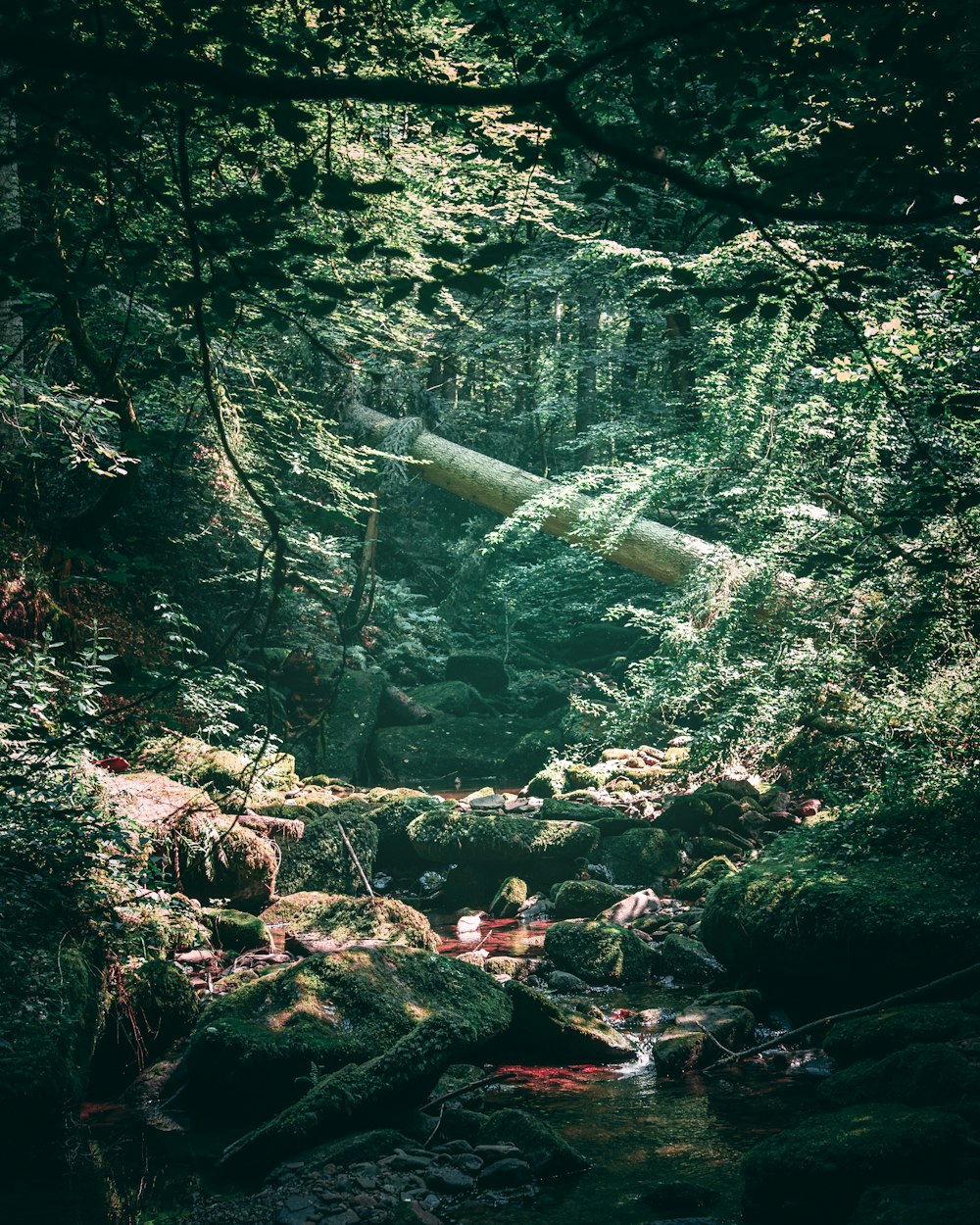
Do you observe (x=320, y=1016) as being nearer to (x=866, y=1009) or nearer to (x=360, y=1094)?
(x=360, y=1094)

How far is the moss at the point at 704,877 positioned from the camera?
867cm

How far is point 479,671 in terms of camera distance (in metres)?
17.6

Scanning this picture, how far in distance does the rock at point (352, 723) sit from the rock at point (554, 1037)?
27.3ft

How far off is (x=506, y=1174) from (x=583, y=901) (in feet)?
15.0

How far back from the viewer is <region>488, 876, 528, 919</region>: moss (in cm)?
875

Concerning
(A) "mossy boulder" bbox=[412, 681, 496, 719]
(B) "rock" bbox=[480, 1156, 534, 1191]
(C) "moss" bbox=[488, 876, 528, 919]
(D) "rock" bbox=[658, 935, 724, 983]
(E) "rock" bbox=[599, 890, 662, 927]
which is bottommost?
(A) "mossy boulder" bbox=[412, 681, 496, 719]

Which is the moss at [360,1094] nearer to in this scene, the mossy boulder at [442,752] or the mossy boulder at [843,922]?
the mossy boulder at [843,922]

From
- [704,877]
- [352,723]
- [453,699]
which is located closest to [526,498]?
[453,699]

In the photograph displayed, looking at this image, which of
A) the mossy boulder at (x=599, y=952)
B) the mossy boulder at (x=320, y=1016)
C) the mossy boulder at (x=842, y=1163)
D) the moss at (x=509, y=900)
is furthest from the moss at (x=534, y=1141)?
the moss at (x=509, y=900)

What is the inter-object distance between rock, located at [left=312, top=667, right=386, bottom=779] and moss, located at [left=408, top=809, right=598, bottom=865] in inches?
171

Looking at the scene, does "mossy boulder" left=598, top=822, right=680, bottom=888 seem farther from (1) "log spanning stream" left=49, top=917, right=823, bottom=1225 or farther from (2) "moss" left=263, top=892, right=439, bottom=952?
(1) "log spanning stream" left=49, top=917, right=823, bottom=1225

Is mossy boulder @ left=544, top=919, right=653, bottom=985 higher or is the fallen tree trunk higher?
the fallen tree trunk

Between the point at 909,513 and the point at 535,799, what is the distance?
8.61 m

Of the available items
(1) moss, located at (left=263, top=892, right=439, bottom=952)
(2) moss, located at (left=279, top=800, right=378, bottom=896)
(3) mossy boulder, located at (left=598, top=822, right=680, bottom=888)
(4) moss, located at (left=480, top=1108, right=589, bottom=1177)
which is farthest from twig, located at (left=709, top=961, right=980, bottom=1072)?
(2) moss, located at (left=279, top=800, right=378, bottom=896)
